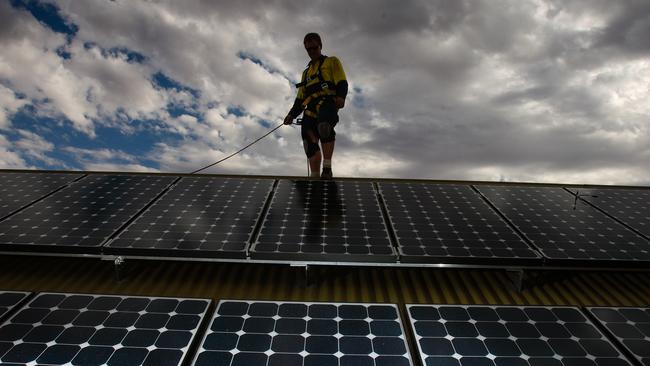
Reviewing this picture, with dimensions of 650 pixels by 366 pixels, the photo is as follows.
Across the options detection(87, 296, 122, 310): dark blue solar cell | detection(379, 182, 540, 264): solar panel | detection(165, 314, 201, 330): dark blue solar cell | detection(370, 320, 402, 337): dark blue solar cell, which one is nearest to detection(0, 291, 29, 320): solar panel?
detection(87, 296, 122, 310): dark blue solar cell

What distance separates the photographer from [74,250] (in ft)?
28.0

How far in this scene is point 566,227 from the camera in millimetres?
10008

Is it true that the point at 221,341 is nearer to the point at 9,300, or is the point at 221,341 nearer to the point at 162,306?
the point at 162,306

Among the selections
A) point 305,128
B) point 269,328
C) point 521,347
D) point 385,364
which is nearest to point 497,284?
point 521,347

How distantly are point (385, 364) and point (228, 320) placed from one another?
8.40ft

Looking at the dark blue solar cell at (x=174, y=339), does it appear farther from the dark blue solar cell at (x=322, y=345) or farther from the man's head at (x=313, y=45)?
the man's head at (x=313, y=45)

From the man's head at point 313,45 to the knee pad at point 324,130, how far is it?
2.33 m

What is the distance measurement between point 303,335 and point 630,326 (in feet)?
17.8

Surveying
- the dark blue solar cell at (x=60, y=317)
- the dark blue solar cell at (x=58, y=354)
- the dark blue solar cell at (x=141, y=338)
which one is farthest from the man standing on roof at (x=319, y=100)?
the dark blue solar cell at (x=58, y=354)

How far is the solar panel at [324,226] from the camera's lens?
8289 mm

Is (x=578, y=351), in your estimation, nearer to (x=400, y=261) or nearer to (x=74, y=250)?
(x=400, y=261)

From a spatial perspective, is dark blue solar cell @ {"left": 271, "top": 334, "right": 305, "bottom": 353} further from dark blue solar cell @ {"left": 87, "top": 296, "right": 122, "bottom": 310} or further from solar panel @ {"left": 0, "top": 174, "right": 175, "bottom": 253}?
solar panel @ {"left": 0, "top": 174, "right": 175, "bottom": 253}

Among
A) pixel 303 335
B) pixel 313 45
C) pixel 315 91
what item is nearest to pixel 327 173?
pixel 315 91

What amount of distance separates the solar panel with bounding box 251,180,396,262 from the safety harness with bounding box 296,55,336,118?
327cm
